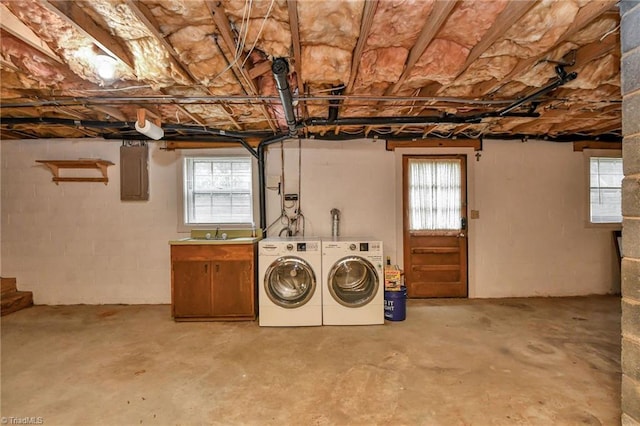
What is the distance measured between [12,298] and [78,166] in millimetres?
1804

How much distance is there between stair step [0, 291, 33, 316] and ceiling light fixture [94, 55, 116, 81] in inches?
132

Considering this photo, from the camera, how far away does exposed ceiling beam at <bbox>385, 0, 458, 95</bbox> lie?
1.42m

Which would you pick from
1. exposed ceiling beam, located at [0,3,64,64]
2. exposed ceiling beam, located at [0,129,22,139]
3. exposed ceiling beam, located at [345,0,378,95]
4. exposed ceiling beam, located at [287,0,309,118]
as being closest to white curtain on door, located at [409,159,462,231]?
exposed ceiling beam, located at [345,0,378,95]

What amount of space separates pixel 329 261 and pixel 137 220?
267cm

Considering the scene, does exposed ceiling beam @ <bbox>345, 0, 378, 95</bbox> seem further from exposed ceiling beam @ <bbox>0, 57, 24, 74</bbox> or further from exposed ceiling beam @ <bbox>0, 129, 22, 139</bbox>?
exposed ceiling beam @ <bbox>0, 129, 22, 139</bbox>

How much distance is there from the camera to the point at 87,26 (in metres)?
1.55

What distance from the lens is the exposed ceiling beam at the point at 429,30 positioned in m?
1.42

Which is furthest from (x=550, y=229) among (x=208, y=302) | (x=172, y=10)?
→ (x=172, y=10)

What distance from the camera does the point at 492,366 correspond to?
88.5 inches

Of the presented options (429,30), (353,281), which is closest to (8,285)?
(353,281)

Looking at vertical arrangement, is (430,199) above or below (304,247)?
above

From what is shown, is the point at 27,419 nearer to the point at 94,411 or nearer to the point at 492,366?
the point at 94,411

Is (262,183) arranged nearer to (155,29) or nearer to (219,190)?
(219,190)

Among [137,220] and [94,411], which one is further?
[137,220]
